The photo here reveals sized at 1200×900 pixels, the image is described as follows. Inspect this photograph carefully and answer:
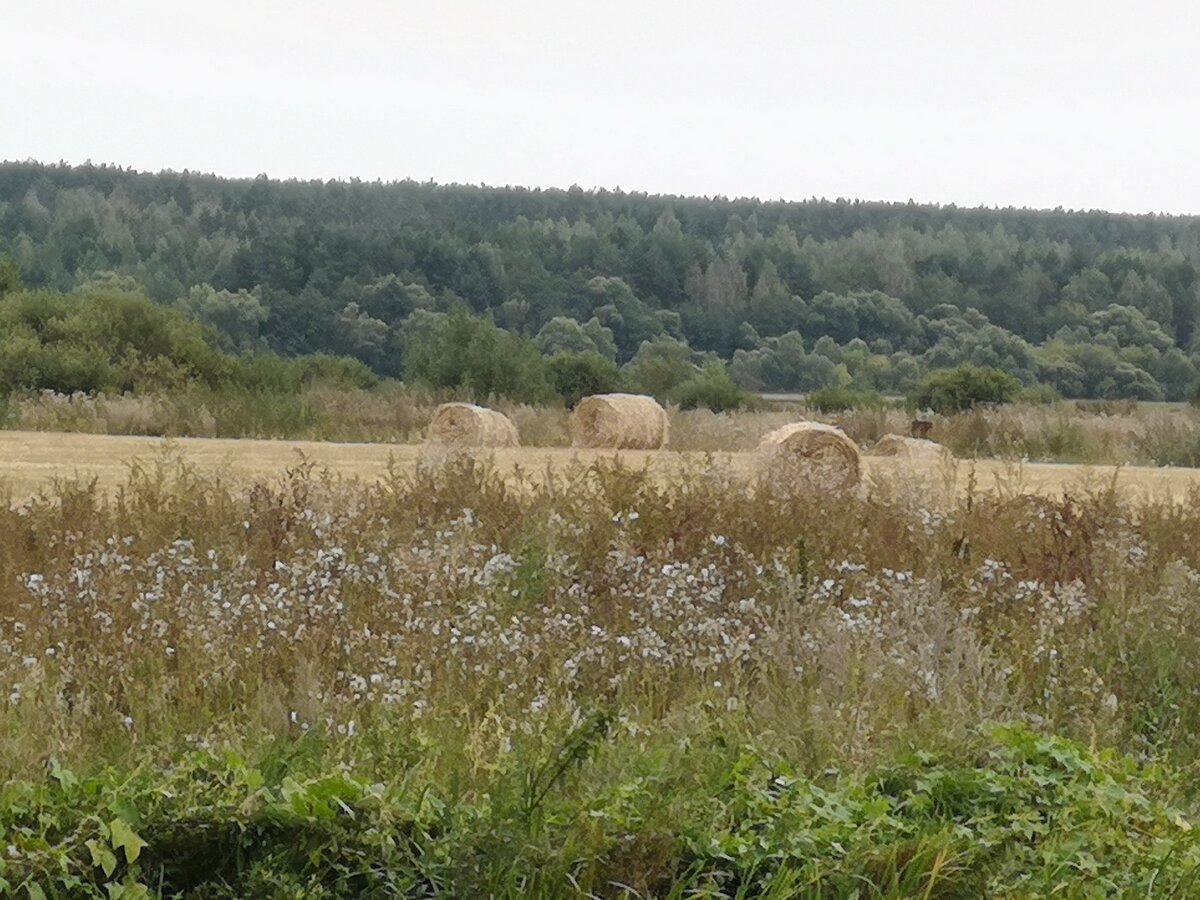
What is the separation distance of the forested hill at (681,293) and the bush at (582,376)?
96.0ft

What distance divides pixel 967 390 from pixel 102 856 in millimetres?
36609

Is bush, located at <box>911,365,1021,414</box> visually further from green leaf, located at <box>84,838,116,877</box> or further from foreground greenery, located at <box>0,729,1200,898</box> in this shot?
green leaf, located at <box>84,838,116,877</box>

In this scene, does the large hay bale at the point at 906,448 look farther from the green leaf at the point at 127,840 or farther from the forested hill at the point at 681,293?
the forested hill at the point at 681,293

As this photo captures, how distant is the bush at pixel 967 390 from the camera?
39.4 metres

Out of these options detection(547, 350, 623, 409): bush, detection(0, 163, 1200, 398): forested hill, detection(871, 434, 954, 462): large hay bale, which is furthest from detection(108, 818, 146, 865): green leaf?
detection(0, 163, 1200, 398): forested hill

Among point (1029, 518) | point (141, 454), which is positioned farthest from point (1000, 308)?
point (1029, 518)

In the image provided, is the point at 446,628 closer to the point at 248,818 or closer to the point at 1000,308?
the point at 248,818

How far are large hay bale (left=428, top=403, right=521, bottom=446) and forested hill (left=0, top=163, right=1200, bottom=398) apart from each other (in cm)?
4595

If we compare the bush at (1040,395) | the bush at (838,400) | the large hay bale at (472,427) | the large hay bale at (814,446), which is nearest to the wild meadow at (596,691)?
the large hay bale at (814,446)

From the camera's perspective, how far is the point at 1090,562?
10.5m

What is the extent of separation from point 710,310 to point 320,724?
262 feet

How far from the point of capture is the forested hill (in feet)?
248

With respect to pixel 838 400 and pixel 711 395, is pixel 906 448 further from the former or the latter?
pixel 711 395

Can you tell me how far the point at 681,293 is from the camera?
292 ft
